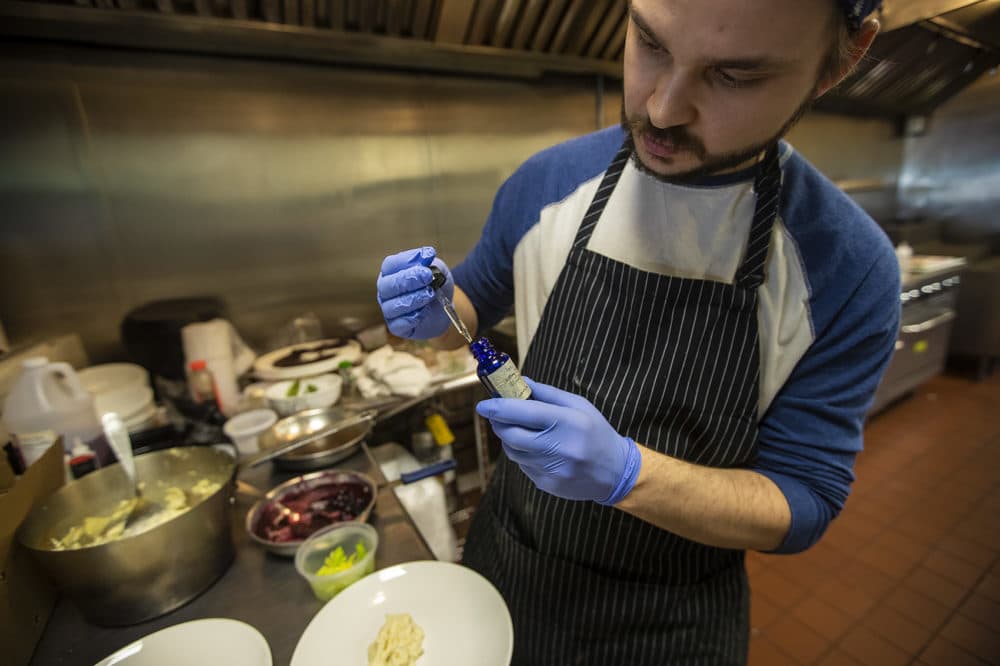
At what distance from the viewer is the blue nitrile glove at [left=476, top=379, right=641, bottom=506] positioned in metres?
0.68

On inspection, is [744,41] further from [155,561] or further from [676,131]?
[155,561]

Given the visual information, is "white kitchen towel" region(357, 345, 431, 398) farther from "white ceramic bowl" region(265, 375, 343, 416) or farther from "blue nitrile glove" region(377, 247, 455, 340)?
"blue nitrile glove" region(377, 247, 455, 340)

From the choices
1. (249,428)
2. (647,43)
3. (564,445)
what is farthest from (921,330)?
(249,428)

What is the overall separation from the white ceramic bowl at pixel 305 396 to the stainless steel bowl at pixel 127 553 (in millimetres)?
521

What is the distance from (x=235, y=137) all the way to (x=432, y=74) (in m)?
0.99

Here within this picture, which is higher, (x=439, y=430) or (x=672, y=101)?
(x=672, y=101)

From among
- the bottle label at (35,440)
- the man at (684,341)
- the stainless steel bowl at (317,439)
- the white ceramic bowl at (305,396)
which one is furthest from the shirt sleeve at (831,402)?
the bottle label at (35,440)

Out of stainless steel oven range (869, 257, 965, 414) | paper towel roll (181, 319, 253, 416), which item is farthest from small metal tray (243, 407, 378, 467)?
stainless steel oven range (869, 257, 965, 414)

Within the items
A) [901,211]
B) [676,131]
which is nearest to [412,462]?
[676,131]

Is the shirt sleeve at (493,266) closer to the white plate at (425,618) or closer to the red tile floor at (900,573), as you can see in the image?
the white plate at (425,618)

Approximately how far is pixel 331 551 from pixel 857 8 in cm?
136

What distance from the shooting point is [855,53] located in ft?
2.37

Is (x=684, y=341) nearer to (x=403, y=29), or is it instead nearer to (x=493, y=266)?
(x=493, y=266)

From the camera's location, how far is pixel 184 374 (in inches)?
71.1
